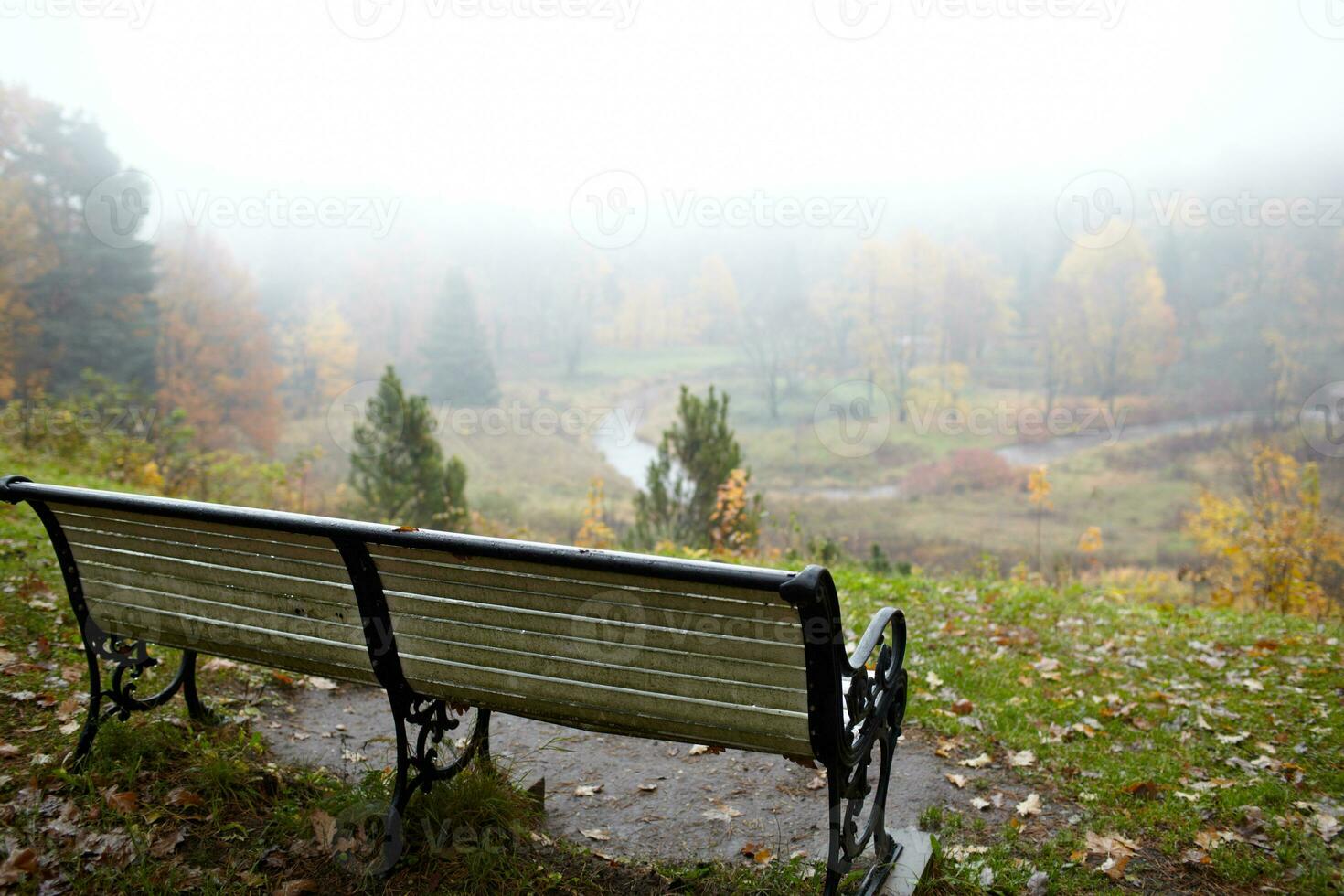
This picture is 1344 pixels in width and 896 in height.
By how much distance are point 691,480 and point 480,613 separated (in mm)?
8691

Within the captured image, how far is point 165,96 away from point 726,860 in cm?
5498

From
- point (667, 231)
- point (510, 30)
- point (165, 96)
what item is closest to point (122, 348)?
point (165, 96)

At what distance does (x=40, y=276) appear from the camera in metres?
25.1

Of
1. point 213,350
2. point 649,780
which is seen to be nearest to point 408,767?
point 649,780

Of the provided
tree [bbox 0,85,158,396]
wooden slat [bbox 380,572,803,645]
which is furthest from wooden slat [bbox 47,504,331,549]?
tree [bbox 0,85,158,396]

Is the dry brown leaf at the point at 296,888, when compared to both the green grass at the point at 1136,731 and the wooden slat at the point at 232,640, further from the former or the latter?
the green grass at the point at 1136,731

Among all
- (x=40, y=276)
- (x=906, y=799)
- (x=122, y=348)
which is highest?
(x=40, y=276)

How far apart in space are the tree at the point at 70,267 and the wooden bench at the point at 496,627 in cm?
2684

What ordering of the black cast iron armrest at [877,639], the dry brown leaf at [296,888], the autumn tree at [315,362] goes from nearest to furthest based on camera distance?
the black cast iron armrest at [877,639]
the dry brown leaf at [296,888]
the autumn tree at [315,362]

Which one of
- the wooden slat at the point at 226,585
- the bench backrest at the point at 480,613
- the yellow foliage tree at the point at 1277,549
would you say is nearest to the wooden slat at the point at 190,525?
the bench backrest at the point at 480,613

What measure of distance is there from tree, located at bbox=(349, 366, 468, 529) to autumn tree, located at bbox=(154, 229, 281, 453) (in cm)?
1914

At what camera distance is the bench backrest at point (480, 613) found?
196cm

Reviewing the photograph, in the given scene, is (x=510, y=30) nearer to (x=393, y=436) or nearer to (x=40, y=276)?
(x=40, y=276)

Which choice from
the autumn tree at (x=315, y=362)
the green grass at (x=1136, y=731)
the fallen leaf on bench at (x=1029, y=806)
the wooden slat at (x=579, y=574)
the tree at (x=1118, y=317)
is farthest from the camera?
the tree at (x=1118, y=317)
